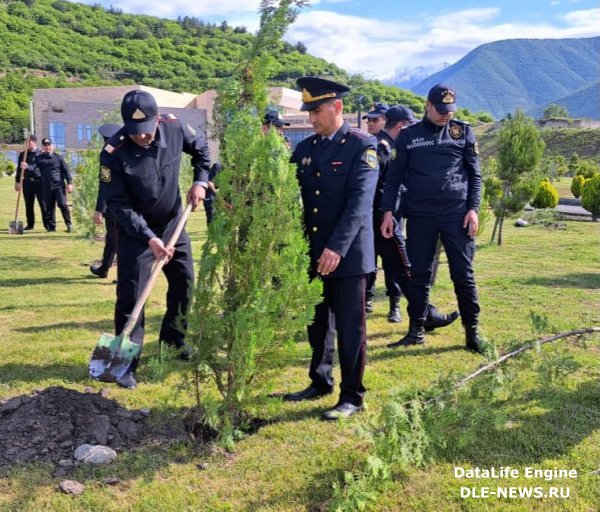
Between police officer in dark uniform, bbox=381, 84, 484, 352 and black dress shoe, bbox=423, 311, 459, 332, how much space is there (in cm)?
54

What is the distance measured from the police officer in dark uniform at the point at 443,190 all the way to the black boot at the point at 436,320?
1.77 feet

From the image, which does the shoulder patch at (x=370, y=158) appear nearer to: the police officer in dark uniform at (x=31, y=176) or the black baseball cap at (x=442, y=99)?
the black baseball cap at (x=442, y=99)

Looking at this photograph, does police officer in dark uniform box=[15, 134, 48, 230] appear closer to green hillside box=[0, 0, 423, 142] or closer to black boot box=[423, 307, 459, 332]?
black boot box=[423, 307, 459, 332]

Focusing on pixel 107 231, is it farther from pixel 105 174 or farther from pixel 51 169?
pixel 51 169

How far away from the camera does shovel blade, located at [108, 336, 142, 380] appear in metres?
3.79

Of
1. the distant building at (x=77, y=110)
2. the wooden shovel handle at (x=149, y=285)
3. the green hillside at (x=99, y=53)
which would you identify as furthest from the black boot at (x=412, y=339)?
the green hillside at (x=99, y=53)

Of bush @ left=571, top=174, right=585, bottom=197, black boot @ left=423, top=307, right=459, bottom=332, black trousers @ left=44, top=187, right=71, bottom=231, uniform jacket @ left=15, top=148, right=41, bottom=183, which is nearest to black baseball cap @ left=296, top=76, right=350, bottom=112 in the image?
black boot @ left=423, top=307, right=459, bottom=332

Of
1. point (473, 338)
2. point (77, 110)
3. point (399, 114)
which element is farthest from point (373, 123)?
point (77, 110)

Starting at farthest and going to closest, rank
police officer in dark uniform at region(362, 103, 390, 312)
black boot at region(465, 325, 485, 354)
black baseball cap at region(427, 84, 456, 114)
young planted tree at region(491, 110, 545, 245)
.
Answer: young planted tree at region(491, 110, 545, 245), police officer in dark uniform at region(362, 103, 390, 312), black boot at region(465, 325, 485, 354), black baseball cap at region(427, 84, 456, 114)

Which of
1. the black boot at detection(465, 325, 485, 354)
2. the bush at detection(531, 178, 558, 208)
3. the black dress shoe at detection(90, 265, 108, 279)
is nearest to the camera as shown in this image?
the black boot at detection(465, 325, 485, 354)

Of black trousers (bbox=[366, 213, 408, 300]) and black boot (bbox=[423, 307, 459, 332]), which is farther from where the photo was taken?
black trousers (bbox=[366, 213, 408, 300])

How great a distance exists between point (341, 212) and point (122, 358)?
1800 mm

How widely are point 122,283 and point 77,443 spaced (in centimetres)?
133

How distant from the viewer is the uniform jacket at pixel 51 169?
494 inches
